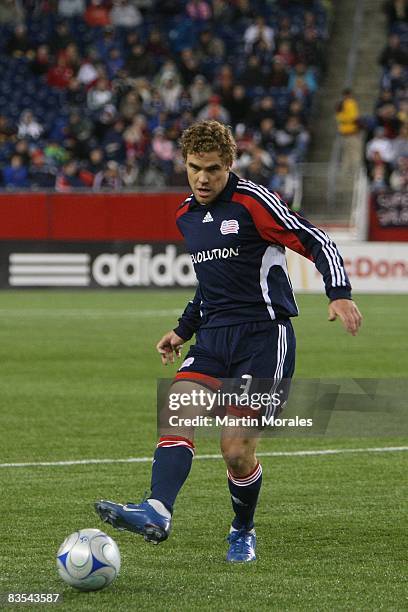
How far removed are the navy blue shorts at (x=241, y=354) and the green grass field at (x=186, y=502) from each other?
0.84 meters

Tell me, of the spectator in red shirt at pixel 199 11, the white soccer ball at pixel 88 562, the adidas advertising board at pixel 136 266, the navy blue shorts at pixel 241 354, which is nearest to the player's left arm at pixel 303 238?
the navy blue shorts at pixel 241 354

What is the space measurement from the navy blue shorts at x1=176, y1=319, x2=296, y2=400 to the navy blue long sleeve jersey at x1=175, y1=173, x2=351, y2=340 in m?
0.05

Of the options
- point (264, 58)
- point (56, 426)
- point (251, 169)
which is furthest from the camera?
point (264, 58)

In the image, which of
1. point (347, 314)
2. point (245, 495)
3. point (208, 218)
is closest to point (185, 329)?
point (208, 218)

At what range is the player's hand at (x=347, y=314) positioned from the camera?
5.70 meters

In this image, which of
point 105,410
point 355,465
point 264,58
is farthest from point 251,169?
point 355,465

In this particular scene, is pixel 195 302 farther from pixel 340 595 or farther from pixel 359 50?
pixel 359 50

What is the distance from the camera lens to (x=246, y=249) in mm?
6234

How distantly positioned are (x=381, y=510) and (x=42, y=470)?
2306mm

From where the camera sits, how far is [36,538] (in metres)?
6.59

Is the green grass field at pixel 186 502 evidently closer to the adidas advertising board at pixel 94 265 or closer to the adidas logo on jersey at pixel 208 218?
the adidas logo on jersey at pixel 208 218

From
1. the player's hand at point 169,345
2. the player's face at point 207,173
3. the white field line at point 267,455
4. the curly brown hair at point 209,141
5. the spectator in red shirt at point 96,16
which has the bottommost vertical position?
the white field line at point 267,455

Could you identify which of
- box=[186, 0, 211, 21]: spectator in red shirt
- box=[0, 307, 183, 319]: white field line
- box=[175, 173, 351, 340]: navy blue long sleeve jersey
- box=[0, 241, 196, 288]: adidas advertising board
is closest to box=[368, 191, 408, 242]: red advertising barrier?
box=[0, 241, 196, 288]: adidas advertising board

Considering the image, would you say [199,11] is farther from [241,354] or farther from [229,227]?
[241,354]
